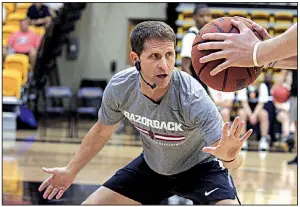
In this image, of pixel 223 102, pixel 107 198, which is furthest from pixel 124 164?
pixel 107 198

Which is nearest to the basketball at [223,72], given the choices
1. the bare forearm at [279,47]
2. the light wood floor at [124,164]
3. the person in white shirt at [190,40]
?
the bare forearm at [279,47]

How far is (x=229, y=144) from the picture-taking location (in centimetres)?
353

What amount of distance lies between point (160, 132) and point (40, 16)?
11.1 meters

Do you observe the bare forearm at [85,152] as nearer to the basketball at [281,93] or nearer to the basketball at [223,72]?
the basketball at [223,72]

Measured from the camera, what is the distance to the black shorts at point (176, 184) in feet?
13.2

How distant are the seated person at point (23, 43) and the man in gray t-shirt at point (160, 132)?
9.44 metres

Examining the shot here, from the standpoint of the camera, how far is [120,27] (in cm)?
1680

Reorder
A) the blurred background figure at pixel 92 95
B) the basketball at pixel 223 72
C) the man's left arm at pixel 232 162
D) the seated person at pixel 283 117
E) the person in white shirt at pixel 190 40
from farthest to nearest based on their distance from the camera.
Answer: the seated person at pixel 283 117, the blurred background figure at pixel 92 95, the person in white shirt at pixel 190 40, the man's left arm at pixel 232 162, the basketball at pixel 223 72

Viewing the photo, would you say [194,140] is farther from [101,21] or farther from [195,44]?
[101,21]

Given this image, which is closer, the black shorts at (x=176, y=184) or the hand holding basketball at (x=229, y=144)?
the hand holding basketball at (x=229, y=144)

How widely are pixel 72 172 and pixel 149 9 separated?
41.4ft

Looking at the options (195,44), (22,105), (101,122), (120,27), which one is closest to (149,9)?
(120,27)

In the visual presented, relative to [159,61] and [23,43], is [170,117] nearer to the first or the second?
[159,61]

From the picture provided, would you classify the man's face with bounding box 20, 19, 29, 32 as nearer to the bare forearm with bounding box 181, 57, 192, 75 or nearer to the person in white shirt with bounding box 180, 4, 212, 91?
the person in white shirt with bounding box 180, 4, 212, 91
